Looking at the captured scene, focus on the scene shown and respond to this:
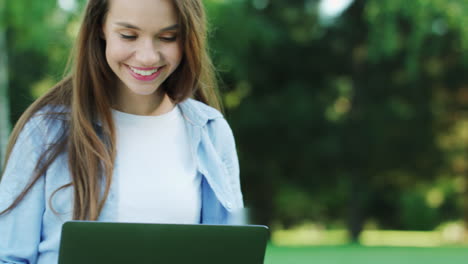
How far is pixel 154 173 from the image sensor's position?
1833 mm

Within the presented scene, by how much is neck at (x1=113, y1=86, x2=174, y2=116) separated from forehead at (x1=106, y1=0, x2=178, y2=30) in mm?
235

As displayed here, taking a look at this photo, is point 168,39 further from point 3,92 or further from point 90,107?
point 3,92

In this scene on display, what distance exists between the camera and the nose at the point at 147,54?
1.68m

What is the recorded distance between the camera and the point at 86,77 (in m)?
1.76

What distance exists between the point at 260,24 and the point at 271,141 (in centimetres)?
332

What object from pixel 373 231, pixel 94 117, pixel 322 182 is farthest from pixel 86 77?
pixel 373 231

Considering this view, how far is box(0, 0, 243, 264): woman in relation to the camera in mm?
1643

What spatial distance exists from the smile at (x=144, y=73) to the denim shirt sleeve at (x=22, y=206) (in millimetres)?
275

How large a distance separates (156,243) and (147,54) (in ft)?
1.69

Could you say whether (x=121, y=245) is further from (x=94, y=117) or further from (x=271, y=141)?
(x=271, y=141)

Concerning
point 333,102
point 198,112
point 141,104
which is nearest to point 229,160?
point 198,112

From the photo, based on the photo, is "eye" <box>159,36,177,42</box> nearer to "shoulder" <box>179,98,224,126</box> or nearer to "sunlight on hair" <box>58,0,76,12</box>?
"shoulder" <box>179,98,224,126</box>

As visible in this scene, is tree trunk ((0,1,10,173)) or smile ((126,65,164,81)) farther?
tree trunk ((0,1,10,173))

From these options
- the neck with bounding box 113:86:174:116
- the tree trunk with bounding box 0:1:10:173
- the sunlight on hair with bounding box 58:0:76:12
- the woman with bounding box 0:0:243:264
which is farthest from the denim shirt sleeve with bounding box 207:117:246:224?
the tree trunk with bounding box 0:1:10:173
